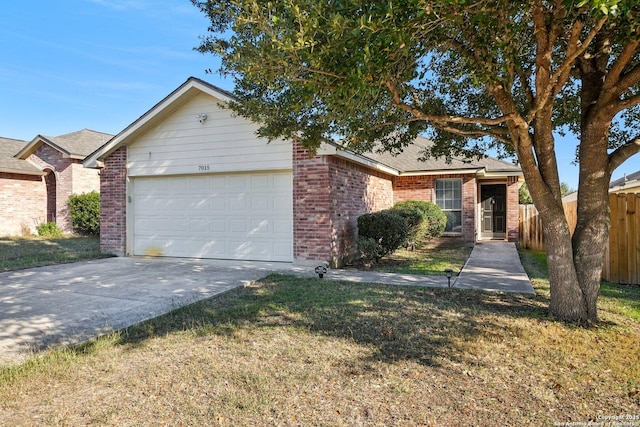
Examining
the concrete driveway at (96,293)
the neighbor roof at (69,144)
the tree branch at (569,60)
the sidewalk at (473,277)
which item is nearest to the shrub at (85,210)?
the neighbor roof at (69,144)

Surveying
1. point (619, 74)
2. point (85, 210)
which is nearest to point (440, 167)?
point (619, 74)

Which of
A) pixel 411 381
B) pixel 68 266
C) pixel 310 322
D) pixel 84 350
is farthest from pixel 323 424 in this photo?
pixel 68 266

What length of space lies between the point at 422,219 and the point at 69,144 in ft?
56.7

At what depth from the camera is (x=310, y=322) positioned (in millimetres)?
5004

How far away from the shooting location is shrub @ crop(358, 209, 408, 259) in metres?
9.66

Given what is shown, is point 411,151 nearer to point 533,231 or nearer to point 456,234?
point 456,234

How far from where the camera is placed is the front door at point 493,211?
16.7 metres

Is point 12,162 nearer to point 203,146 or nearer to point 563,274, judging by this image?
point 203,146

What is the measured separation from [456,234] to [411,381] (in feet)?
44.0

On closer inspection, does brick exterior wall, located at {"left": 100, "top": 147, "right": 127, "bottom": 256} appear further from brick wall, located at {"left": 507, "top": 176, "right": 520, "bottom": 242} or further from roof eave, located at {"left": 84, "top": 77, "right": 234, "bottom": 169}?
brick wall, located at {"left": 507, "top": 176, "right": 520, "bottom": 242}

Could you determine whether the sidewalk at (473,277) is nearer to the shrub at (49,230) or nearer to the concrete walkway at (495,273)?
the concrete walkway at (495,273)

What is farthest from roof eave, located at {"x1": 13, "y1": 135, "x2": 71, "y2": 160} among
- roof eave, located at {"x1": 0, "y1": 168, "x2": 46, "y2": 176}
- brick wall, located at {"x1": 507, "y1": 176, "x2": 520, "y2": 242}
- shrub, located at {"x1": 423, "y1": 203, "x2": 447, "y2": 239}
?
brick wall, located at {"x1": 507, "y1": 176, "x2": 520, "y2": 242}

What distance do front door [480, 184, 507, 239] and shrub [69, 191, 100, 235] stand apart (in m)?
17.5

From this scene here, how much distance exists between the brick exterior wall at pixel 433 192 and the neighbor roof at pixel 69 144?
48.1ft
